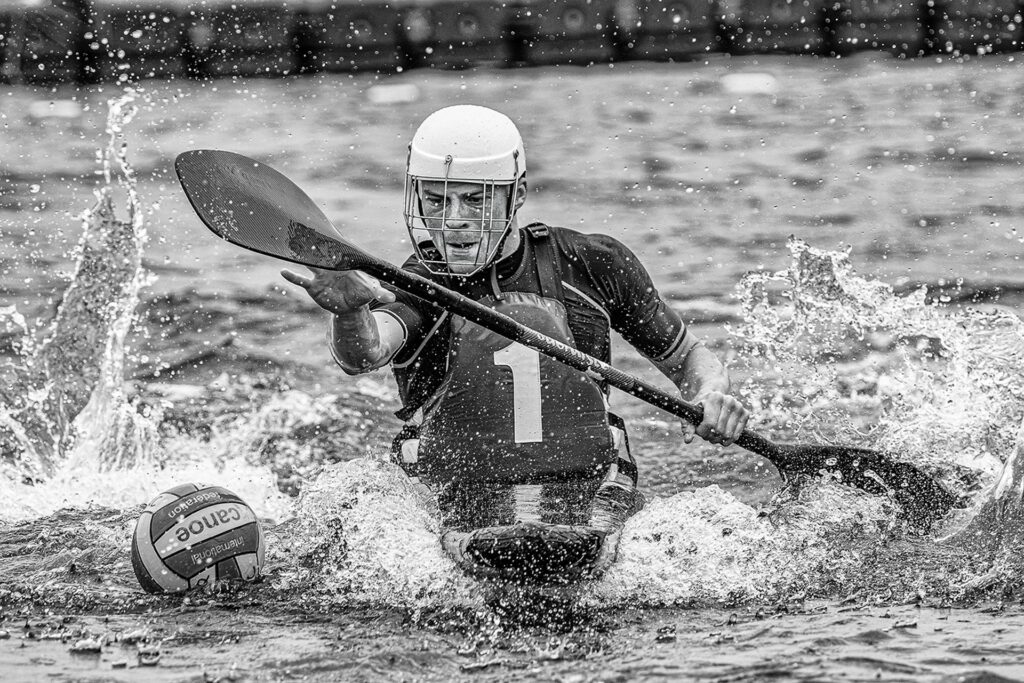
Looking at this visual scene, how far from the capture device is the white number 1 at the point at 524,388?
4.83m

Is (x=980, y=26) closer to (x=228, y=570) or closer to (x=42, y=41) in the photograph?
(x=42, y=41)

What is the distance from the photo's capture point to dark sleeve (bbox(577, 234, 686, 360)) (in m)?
5.13

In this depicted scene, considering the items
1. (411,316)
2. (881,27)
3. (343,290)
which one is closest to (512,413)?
(411,316)

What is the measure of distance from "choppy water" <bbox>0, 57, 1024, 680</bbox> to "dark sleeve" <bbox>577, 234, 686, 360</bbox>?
636 millimetres

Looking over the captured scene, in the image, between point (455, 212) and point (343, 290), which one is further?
point (455, 212)

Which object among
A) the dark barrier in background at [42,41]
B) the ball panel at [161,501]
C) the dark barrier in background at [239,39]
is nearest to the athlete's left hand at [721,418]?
the ball panel at [161,501]

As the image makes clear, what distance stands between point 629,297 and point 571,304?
265 millimetres

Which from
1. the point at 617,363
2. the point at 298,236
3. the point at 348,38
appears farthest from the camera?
the point at 348,38

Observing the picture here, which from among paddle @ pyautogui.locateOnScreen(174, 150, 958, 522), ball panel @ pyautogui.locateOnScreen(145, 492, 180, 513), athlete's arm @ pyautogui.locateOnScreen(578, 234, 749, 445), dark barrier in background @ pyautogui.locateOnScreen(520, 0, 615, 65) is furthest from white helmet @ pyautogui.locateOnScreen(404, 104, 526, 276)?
dark barrier in background @ pyautogui.locateOnScreen(520, 0, 615, 65)

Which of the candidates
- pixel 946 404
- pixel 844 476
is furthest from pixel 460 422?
pixel 946 404

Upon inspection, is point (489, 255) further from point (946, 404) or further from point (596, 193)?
point (596, 193)

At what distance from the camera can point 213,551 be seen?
4598 mm

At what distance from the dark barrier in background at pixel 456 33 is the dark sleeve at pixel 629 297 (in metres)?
12.1

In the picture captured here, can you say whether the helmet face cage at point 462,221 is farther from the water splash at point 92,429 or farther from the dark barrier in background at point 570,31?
the dark barrier in background at point 570,31
